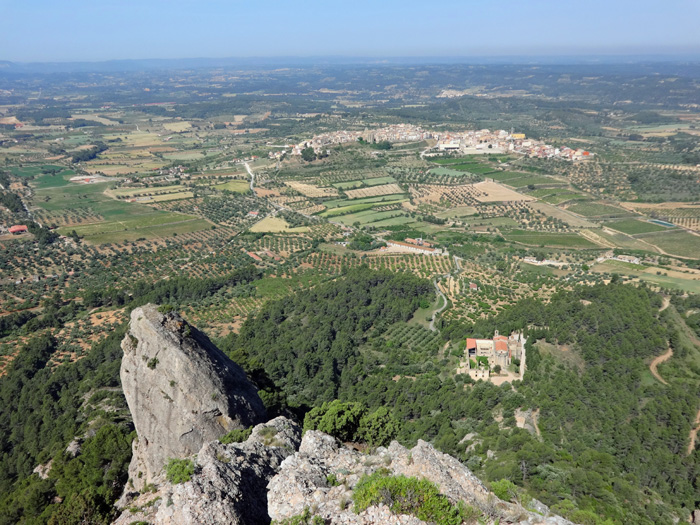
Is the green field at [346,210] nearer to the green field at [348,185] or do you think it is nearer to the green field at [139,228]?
the green field at [348,185]

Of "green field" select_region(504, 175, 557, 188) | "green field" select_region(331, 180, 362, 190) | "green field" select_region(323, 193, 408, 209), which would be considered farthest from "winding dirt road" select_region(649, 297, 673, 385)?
"green field" select_region(331, 180, 362, 190)

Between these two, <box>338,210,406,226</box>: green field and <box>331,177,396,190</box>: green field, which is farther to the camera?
<box>331,177,396,190</box>: green field

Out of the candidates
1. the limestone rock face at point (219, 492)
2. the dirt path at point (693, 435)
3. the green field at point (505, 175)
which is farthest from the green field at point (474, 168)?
the limestone rock face at point (219, 492)

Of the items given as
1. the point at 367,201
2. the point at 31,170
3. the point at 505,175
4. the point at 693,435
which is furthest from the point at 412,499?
the point at 31,170

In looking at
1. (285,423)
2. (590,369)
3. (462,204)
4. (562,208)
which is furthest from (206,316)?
(562,208)

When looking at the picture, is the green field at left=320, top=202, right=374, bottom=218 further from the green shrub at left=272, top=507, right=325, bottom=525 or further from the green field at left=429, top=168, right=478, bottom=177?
the green shrub at left=272, top=507, right=325, bottom=525

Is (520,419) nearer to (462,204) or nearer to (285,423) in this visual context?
(285,423)
